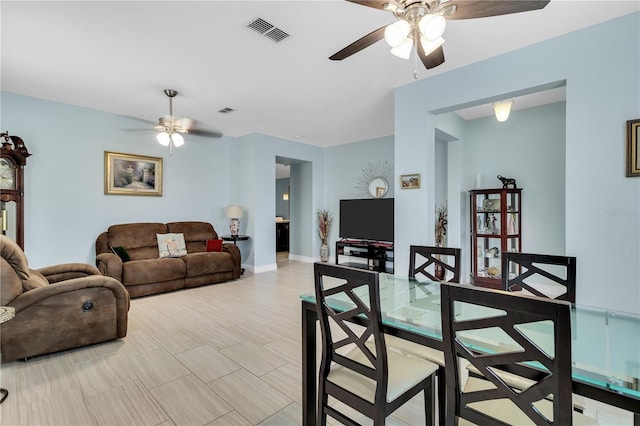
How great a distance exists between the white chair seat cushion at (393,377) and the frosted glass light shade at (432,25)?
5.77ft

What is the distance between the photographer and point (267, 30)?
2586 millimetres

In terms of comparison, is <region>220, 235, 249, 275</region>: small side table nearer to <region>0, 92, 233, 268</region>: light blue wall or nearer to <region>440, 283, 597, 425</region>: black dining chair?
<region>0, 92, 233, 268</region>: light blue wall

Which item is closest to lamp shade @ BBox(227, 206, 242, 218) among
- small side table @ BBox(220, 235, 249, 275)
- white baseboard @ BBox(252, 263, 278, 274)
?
small side table @ BBox(220, 235, 249, 275)

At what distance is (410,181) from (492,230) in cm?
196

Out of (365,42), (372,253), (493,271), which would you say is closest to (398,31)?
(365,42)

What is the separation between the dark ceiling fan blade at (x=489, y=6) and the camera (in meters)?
1.63

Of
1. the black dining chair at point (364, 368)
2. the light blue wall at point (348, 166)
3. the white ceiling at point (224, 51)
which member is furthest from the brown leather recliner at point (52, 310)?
the light blue wall at point (348, 166)

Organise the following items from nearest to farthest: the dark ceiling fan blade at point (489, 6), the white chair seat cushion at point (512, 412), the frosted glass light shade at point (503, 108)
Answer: the white chair seat cushion at point (512, 412) → the dark ceiling fan blade at point (489, 6) → the frosted glass light shade at point (503, 108)

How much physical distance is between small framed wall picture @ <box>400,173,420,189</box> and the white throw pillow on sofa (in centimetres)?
375

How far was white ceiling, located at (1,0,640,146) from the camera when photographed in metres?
2.35

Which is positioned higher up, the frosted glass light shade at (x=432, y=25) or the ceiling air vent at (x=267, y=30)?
the ceiling air vent at (x=267, y=30)

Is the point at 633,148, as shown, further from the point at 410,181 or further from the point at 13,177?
the point at 13,177

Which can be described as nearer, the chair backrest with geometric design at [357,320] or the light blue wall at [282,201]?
the chair backrest with geometric design at [357,320]

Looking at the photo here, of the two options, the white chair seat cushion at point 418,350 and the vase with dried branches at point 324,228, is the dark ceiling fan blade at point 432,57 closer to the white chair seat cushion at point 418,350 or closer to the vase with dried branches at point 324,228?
the white chair seat cushion at point 418,350
